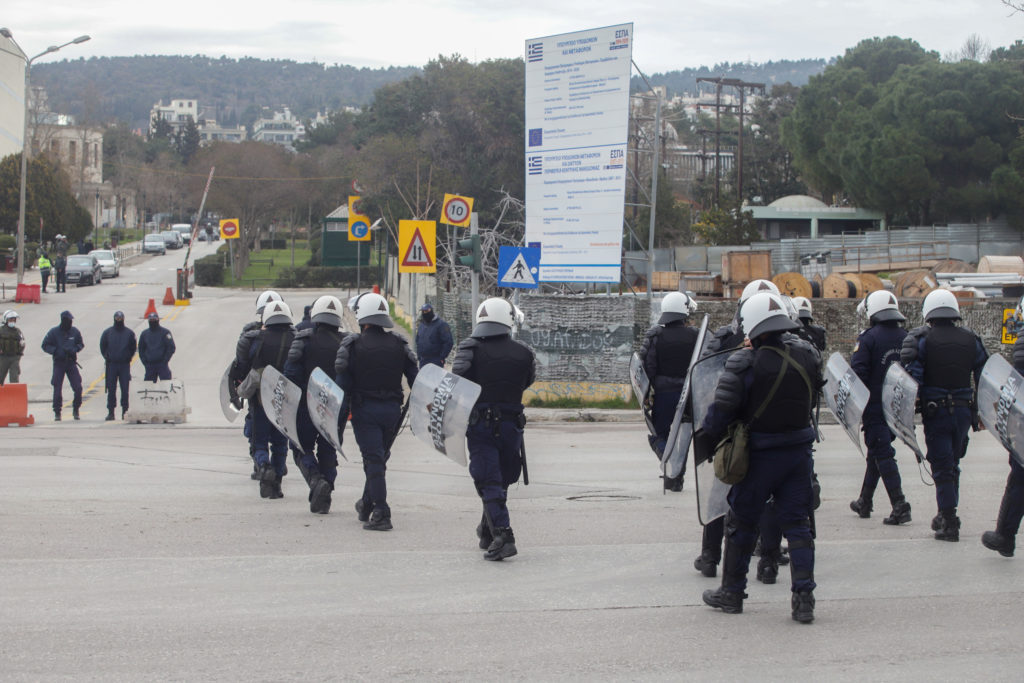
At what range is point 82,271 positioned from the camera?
4747 cm

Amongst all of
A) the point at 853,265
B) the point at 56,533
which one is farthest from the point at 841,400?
the point at 853,265

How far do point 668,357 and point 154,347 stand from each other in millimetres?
11542

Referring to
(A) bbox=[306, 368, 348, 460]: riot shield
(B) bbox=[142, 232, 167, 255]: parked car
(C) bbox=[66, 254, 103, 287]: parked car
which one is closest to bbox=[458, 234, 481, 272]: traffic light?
(A) bbox=[306, 368, 348, 460]: riot shield

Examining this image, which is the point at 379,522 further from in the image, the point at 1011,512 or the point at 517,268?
the point at 517,268

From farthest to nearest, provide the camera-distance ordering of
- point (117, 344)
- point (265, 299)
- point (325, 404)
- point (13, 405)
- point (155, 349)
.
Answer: point (155, 349) → point (117, 344) → point (13, 405) → point (265, 299) → point (325, 404)

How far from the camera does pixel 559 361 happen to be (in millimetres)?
19406

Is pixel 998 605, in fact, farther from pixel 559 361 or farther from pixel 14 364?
pixel 14 364

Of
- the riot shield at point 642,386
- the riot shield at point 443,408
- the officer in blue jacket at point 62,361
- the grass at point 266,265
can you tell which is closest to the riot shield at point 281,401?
the riot shield at point 443,408

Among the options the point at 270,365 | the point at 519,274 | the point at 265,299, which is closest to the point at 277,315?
the point at 270,365

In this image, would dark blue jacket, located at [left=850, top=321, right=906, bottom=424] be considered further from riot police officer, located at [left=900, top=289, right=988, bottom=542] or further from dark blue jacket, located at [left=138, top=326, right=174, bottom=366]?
dark blue jacket, located at [left=138, top=326, right=174, bottom=366]

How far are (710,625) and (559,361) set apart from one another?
1345 centimetres

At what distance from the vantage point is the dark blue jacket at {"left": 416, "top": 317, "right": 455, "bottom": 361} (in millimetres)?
16297

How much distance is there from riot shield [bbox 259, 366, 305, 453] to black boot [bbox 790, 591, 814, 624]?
462cm

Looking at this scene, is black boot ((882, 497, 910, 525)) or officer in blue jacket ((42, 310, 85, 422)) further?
officer in blue jacket ((42, 310, 85, 422))
